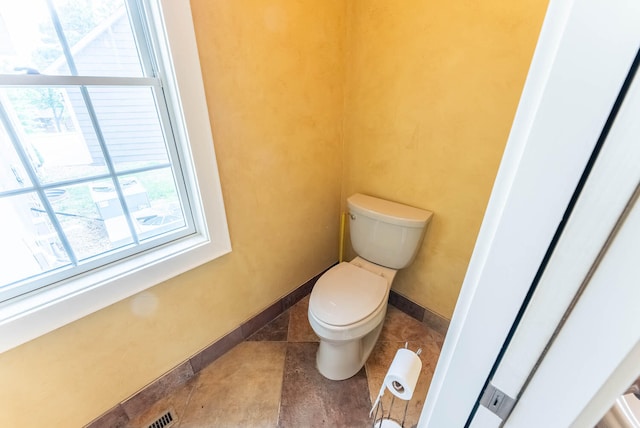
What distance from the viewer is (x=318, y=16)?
1.30 meters

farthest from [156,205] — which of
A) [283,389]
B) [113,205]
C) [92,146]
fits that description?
[283,389]

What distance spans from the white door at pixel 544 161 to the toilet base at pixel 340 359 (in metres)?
0.89

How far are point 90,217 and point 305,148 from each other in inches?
39.2

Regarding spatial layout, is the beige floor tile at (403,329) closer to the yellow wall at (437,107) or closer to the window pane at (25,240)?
the yellow wall at (437,107)

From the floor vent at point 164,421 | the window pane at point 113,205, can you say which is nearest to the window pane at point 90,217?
the window pane at point 113,205

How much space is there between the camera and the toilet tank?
4.53 ft

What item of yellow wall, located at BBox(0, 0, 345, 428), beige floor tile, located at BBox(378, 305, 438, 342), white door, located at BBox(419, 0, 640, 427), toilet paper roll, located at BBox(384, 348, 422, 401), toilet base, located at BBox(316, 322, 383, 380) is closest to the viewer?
white door, located at BBox(419, 0, 640, 427)

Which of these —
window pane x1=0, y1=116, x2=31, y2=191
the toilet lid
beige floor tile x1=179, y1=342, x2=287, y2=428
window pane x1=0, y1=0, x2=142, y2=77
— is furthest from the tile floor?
window pane x1=0, y1=0, x2=142, y2=77

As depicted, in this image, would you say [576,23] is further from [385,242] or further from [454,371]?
[385,242]

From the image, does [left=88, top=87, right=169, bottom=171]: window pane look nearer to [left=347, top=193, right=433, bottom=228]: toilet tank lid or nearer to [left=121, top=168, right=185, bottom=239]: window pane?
[left=121, top=168, right=185, bottom=239]: window pane

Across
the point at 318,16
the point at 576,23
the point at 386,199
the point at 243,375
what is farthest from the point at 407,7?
the point at 243,375

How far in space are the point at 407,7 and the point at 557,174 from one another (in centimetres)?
127

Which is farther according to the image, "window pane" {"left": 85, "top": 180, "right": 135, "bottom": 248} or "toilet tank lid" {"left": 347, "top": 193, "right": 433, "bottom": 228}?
"toilet tank lid" {"left": 347, "top": 193, "right": 433, "bottom": 228}

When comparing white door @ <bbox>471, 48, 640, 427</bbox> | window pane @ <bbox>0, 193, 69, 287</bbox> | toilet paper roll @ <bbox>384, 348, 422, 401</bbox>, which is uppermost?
white door @ <bbox>471, 48, 640, 427</bbox>
